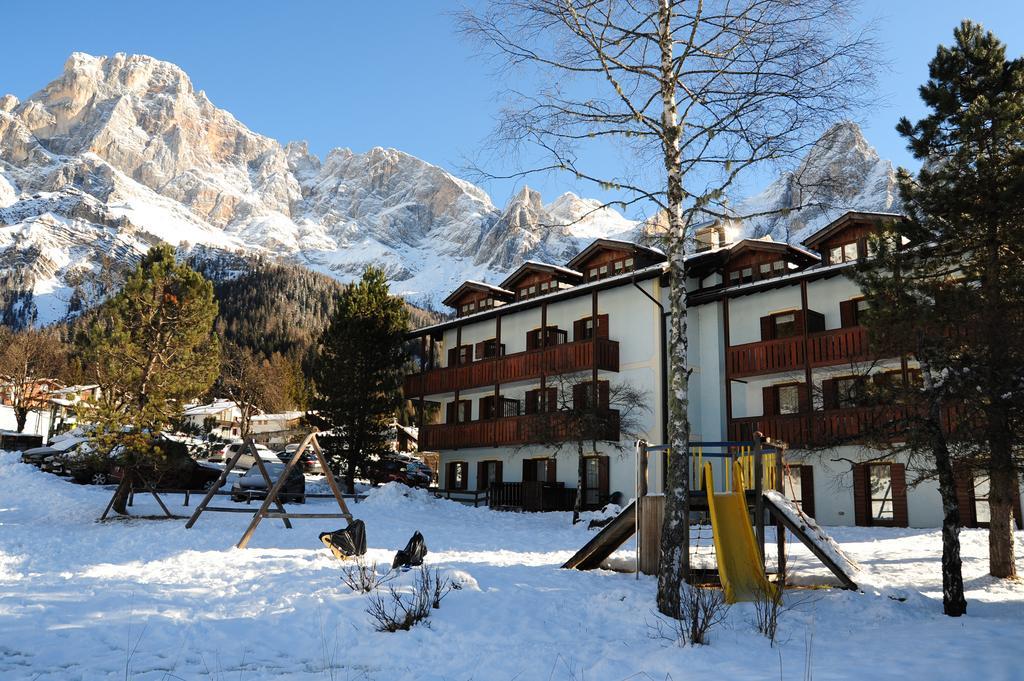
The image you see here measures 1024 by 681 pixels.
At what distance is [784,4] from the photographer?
10.9 meters

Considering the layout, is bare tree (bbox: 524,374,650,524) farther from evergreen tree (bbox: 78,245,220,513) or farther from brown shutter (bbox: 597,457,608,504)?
evergreen tree (bbox: 78,245,220,513)

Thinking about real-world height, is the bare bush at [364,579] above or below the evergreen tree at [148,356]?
below

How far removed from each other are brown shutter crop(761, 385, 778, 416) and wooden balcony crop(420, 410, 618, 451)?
5250 millimetres

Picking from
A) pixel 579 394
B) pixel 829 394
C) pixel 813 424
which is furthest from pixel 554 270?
pixel 813 424

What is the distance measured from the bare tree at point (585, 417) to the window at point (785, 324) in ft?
17.4

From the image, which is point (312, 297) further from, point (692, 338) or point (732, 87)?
point (732, 87)

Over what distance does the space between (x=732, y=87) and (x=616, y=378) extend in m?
20.5

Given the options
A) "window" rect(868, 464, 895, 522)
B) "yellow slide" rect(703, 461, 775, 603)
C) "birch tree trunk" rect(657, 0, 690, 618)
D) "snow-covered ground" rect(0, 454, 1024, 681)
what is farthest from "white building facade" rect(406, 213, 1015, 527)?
"birch tree trunk" rect(657, 0, 690, 618)

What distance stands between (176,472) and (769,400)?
70.0 ft

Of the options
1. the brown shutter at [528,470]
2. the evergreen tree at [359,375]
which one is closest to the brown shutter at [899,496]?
the brown shutter at [528,470]

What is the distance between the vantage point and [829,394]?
26047 mm

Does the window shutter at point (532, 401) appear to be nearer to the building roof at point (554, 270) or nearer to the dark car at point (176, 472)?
the building roof at point (554, 270)

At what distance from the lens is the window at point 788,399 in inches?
1092

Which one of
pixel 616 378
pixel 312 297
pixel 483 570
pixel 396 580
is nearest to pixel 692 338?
pixel 616 378
